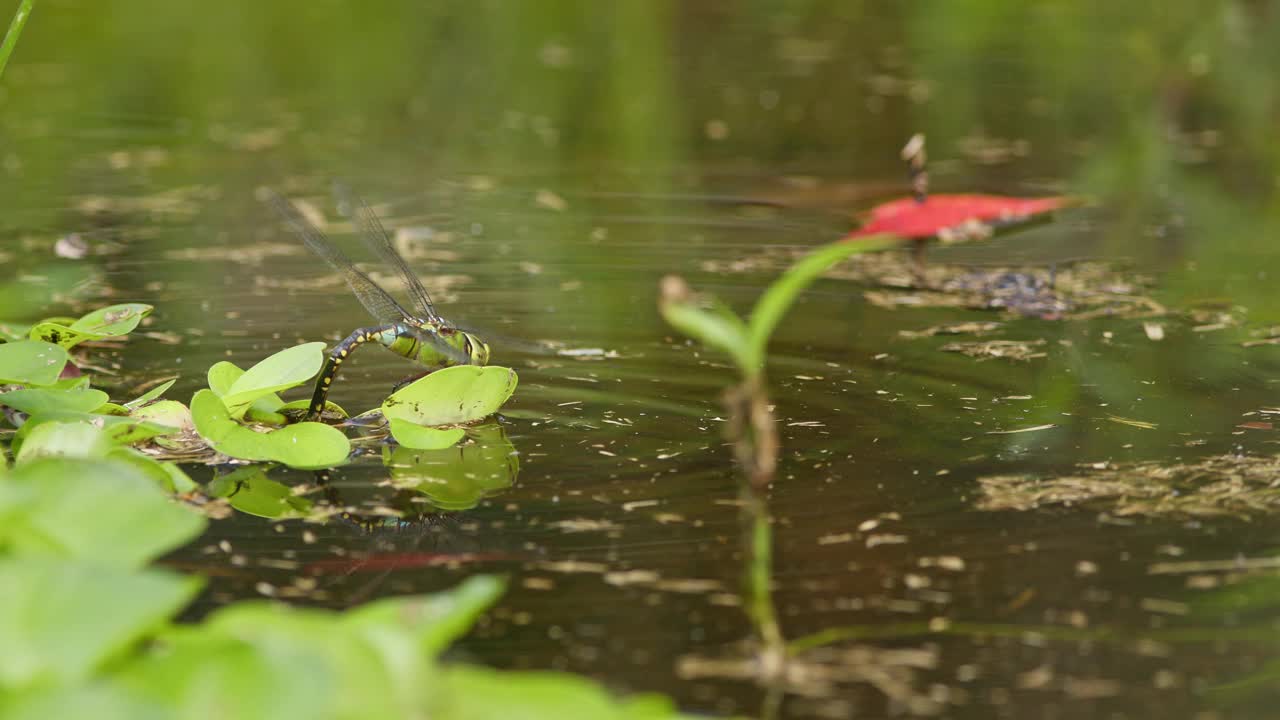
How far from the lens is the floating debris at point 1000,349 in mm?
3170

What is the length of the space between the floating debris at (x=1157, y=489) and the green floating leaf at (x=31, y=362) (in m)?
1.51

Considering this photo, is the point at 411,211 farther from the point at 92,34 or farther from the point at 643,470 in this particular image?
the point at 92,34

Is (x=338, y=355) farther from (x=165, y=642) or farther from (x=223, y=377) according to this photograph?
(x=165, y=642)

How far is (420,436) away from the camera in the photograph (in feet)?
8.43

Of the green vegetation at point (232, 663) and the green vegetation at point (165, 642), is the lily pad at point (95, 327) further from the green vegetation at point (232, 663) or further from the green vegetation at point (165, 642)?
the green vegetation at point (232, 663)

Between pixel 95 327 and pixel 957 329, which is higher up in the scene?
pixel 95 327

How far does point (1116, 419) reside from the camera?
107 inches

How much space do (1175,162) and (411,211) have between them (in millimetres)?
2709

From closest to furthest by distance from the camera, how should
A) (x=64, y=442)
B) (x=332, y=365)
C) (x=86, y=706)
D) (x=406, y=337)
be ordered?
(x=86, y=706), (x=64, y=442), (x=332, y=365), (x=406, y=337)

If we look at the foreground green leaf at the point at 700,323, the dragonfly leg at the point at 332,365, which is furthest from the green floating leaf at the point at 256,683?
the dragonfly leg at the point at 332,365

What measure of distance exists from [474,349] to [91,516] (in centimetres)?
127

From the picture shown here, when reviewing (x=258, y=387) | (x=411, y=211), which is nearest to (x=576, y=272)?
(x=411, y=211)

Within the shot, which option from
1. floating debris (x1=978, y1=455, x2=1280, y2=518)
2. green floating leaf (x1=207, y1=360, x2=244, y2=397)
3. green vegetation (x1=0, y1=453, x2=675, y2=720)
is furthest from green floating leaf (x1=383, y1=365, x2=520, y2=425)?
green vegetation (x1=0, y1=453, x2=675, y2=720)

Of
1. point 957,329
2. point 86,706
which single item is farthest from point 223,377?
point 957,329
